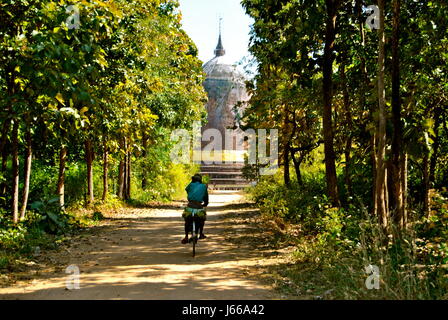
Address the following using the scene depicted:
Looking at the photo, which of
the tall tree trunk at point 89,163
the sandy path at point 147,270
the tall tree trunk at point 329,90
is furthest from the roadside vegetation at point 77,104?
the tall tree trunk at point 329,90

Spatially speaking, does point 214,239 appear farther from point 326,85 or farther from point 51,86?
point 51,86

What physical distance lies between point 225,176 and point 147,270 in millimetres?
43995

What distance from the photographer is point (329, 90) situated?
10.5 m

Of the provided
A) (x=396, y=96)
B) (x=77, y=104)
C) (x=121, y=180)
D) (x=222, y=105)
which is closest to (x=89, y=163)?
(x=121, y=180)

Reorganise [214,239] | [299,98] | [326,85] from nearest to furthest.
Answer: [326,85]
[214,239]
[299,98]

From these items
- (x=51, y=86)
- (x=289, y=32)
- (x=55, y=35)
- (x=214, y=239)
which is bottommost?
(x=214, y=239)

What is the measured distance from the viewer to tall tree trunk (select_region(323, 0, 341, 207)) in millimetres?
10164

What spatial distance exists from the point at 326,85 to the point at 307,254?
13.4 ft

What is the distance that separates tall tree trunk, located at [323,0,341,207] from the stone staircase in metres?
37.3

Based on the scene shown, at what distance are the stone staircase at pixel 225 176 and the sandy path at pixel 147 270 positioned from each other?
36.2 m

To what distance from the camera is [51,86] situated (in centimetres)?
669

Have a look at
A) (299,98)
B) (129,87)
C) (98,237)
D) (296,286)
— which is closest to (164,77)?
(129,87)

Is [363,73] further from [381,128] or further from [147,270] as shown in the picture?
[147,270]

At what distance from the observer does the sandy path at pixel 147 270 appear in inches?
253
